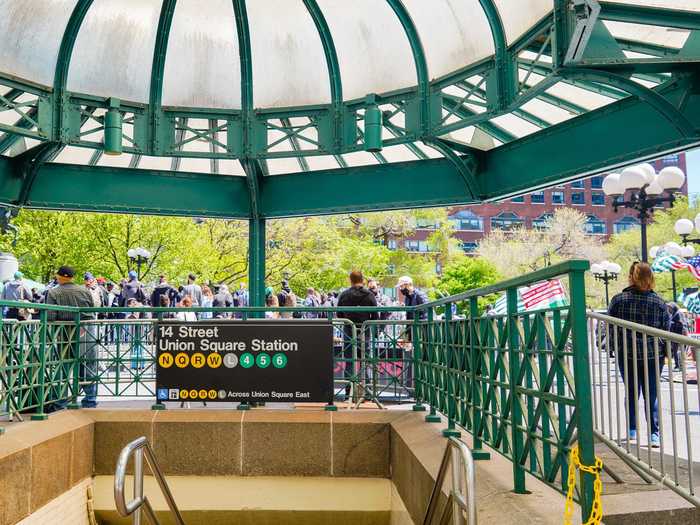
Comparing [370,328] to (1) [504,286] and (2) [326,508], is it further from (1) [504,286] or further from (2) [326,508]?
(1) [504,286]

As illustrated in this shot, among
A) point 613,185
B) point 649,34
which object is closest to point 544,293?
point 613,185

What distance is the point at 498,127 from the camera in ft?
36.3

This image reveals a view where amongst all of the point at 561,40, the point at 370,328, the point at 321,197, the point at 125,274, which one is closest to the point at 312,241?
the point at 125,274

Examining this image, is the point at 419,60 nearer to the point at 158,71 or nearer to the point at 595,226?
the point at 158,71

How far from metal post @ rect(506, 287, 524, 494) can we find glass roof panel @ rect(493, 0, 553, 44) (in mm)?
4808

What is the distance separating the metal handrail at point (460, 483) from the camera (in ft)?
12.1

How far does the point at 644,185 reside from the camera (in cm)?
1816

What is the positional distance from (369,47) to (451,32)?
5.26 ft

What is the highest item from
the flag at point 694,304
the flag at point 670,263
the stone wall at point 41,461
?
the flag at point 670,263

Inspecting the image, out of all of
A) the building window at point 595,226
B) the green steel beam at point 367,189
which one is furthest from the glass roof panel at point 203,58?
the building window at point 595,226

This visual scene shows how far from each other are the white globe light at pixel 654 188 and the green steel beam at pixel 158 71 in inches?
531

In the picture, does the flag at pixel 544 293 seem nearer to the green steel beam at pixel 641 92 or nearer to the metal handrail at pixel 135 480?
the green steel beam at pixel 641 92

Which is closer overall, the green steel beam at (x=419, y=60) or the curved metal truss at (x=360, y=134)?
the curved metal truss at (x=360, y=134)

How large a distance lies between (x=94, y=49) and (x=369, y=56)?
14.2 ft
